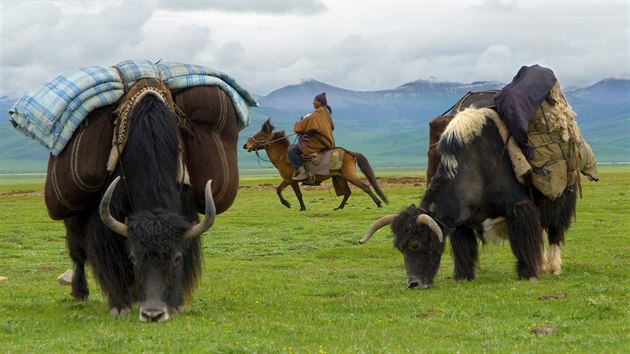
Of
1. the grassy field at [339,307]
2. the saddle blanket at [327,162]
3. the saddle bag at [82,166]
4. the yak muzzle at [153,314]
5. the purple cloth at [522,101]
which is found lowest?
the grassy field at [339,307]

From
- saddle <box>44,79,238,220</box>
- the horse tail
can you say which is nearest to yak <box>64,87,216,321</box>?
saddle <box>44,79,238,220</box>

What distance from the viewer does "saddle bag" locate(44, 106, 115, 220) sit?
28.5 feet

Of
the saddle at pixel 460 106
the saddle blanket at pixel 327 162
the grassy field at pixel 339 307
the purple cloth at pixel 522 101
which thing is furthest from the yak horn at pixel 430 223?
the saddle blanket at pixel 327 162

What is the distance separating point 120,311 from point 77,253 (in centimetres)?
136

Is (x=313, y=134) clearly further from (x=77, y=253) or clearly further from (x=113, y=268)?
(x=113, y=268)

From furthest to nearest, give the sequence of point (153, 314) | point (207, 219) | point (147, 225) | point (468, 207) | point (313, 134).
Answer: point (313, 134) → point (468, 207) → point (207, 219) → point (147, 225) → point (153, 314)

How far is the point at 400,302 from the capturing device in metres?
9.63

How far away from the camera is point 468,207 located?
11.2 meters

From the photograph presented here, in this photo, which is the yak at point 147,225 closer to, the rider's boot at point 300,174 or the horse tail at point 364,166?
the rider's boot at point 300,174

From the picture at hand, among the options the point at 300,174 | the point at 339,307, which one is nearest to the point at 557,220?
the point at 339,307

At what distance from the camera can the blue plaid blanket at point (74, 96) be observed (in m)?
8.79

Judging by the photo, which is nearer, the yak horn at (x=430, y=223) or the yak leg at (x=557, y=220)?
the yak horn at (x=430, y=223)

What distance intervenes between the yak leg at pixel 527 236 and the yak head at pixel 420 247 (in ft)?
2.89

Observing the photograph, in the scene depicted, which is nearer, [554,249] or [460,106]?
[554,249]
